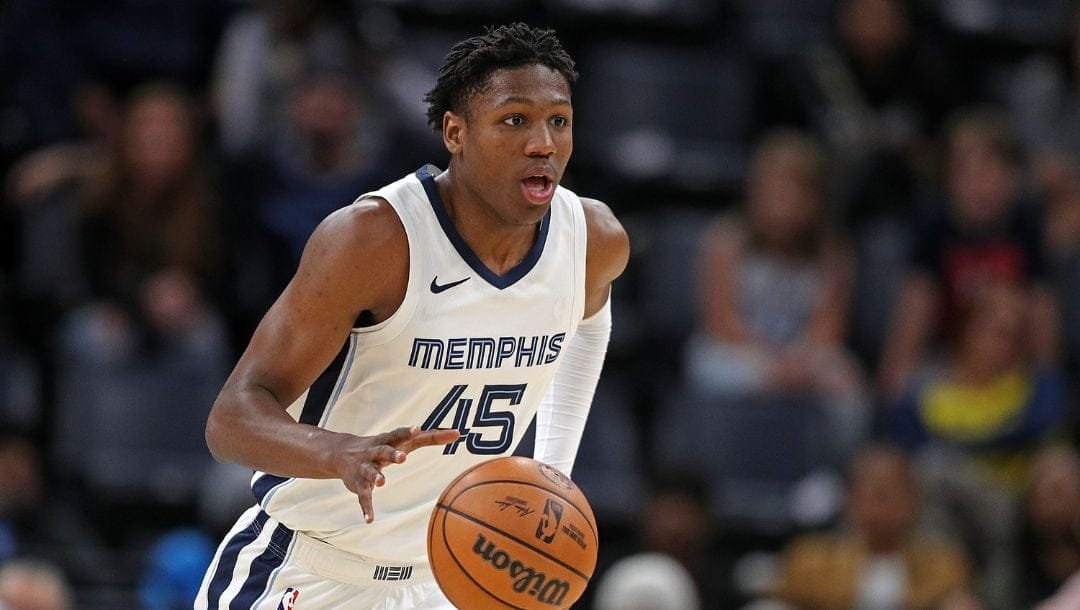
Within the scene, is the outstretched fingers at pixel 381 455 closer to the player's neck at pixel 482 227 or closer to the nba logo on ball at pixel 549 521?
the nba logo on ball at pixel 549 521

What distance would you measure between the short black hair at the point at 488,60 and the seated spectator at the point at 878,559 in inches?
176

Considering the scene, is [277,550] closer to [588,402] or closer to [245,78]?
[588,402]

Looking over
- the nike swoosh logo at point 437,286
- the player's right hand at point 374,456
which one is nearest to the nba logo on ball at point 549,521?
the player's right hand at point 374,456

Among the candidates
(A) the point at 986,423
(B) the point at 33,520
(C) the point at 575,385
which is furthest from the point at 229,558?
(A) the point at 986,423

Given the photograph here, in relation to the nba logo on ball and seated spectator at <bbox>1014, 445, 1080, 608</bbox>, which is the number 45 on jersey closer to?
the nba logo on ball

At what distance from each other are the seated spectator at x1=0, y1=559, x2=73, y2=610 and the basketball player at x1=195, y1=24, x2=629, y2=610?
304cm

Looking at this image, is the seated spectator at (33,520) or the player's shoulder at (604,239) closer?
the player's shoulder at (604,239)

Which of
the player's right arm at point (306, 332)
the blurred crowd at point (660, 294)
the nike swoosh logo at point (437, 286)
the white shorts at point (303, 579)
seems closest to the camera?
the player's right arm at point (306, 332)

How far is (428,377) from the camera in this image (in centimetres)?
453

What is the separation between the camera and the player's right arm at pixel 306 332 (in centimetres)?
414

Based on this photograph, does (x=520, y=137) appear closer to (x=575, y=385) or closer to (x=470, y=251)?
(x=470, y=251)

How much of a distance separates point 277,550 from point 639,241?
5861mm

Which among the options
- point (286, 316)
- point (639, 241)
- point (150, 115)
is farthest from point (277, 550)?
point (639, 241)

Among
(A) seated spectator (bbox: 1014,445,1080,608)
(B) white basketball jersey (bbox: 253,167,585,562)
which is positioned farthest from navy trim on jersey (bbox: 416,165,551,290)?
(A) seated spectator (bbox: 1014,445,1080,608)
